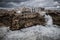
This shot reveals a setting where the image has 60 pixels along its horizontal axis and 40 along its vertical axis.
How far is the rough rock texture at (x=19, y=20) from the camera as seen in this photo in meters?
4.50

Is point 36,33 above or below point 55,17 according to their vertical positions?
below

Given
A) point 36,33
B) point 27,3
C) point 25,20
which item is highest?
point 27,3

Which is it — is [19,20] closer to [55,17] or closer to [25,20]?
[25,20]

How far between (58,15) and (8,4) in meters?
3.14

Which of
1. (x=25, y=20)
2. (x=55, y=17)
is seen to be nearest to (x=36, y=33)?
(x=25, y=20)

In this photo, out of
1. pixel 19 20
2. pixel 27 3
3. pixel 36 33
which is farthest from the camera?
pixel 27 3

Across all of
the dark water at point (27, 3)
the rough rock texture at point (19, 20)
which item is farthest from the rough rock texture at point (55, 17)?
the dark water at point (27, 3)

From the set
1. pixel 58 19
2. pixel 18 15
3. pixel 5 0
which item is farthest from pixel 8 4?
pixel 58 19

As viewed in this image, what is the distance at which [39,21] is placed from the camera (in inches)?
184

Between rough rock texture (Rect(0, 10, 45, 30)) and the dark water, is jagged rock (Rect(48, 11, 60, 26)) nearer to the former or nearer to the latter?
rough rock texture (Rect(0, 10, 45, 30))

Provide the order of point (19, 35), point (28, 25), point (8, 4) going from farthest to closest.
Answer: point (8, 4)
point (28, 25)
point (19, 35)

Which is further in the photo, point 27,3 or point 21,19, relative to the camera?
point 27,3

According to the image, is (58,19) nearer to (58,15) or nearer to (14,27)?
(58,15)

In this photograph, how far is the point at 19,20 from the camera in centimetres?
458
